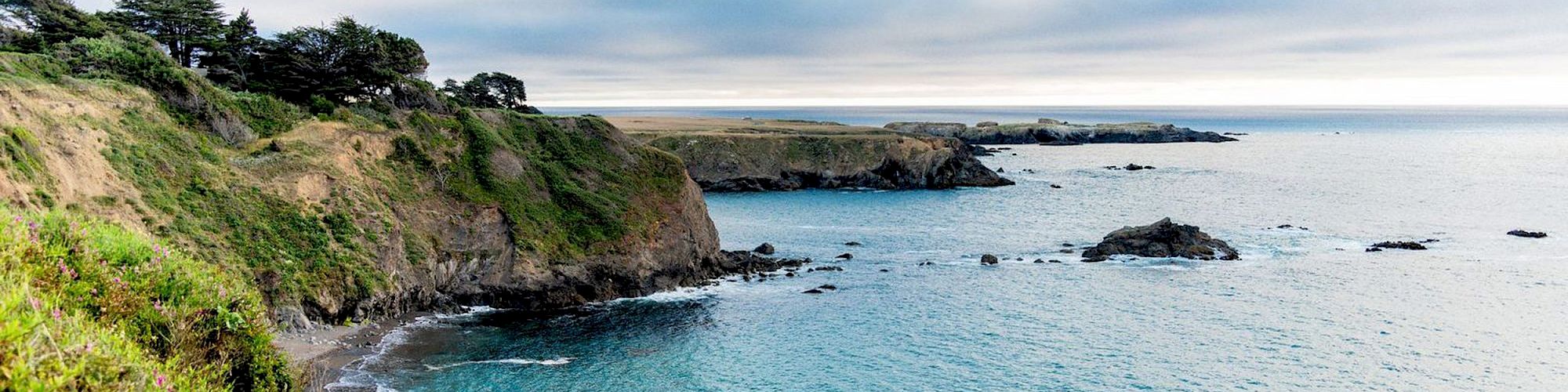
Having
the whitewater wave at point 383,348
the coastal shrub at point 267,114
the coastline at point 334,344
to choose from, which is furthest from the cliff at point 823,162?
the coastline at point 334,344

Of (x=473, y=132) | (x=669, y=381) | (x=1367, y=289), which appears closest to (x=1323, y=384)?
(x=1367, y=289)

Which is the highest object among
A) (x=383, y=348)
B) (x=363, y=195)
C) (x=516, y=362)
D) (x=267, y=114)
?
(x=267, y=114)

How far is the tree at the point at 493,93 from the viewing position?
86750 millimetres

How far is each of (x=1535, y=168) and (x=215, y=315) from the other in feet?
600

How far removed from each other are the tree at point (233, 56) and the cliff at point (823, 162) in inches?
2707

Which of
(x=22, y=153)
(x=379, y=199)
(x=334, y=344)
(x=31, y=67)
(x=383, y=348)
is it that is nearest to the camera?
(x=22, y=153)

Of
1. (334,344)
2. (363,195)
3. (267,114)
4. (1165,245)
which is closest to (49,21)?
(267,114)

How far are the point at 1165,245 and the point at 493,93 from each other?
62128 millimetres

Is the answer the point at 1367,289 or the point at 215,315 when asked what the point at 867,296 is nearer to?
the point at 1367,289

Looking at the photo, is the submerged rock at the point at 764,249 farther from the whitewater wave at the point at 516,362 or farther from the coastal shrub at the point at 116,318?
the coastal shrub at the point at 116,318

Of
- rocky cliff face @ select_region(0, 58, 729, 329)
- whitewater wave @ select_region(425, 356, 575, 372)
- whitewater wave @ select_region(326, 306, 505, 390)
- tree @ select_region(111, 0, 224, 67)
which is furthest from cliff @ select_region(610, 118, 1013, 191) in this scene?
whitewater wave @ select_region(425, 356, 575, 372)

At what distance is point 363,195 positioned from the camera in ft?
166

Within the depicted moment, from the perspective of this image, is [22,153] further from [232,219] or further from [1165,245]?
[1165,245]

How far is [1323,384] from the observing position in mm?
39156
